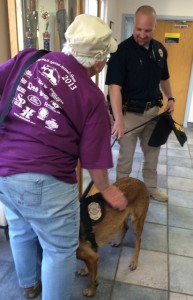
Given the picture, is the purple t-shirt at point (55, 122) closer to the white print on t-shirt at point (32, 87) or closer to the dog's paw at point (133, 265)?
the white print on t-shirt at point (32, 87)

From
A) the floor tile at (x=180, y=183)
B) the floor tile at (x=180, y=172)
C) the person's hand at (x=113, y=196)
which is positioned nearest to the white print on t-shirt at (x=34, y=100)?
the person's hand at (x=113, y=196)

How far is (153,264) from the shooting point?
190 centimetres

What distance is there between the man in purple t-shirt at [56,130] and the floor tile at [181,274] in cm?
92

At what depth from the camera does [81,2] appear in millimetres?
2098

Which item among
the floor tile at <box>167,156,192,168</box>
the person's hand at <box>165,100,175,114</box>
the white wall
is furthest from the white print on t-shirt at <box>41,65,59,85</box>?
the white wall

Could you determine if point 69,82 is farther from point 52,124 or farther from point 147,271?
point 147,271

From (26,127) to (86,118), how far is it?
223mm

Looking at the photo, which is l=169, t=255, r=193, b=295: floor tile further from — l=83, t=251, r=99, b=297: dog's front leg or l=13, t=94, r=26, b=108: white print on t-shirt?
l=13, t=94, r=26, b=108: white print on t-shirt

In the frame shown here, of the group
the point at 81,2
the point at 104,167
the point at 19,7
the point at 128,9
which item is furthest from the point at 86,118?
the point at 128,9

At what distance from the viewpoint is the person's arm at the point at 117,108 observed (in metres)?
2.10

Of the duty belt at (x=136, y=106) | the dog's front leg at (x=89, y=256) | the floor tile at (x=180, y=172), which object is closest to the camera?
the dog's front leg at (x=89, y=256)

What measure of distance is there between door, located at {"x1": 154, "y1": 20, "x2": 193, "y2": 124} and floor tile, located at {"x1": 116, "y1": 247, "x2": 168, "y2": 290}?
398 cm

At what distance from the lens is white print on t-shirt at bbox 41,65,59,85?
1.02m

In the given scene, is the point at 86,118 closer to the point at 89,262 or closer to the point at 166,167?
the point at 89,262
